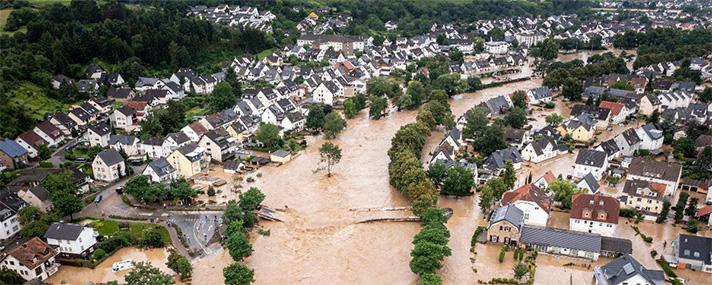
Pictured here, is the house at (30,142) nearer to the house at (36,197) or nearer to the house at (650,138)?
the house at (36,197)

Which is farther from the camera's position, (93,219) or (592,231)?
(93,219)

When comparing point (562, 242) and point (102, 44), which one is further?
point (102, 44)

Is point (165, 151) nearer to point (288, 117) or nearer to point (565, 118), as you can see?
point (288, 117)

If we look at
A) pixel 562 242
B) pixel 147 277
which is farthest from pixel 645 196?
pixel 147 277

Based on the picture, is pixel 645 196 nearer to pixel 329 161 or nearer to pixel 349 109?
pixel 329 161

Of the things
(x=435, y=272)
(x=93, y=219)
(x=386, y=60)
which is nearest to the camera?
(x=435, y=272)

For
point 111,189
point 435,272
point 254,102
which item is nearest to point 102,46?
point 254,102
